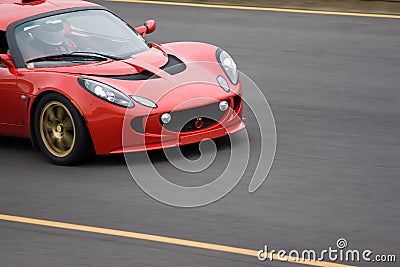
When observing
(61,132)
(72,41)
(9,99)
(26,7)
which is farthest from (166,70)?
(26,7)

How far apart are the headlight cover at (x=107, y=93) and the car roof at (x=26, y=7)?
1289mm

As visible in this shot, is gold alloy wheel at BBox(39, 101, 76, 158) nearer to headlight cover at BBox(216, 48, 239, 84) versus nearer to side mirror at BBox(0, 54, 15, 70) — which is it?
side mirror at BBox(0, 54, 15, 70)

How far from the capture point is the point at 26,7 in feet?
32.0

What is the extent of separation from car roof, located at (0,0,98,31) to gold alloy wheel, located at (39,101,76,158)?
1132mm

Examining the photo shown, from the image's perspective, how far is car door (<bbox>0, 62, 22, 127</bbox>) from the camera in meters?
8.98

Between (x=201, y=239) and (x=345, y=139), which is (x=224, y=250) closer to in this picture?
(x=201, y=239)

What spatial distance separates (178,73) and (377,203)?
2398mm

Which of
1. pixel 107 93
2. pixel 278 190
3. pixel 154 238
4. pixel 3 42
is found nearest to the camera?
pixel 154 238

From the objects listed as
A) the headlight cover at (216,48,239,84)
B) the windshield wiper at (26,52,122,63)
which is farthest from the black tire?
the headlight cover at (216,48,239,84)

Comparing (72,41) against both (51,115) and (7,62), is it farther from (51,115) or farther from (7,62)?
(51,115)

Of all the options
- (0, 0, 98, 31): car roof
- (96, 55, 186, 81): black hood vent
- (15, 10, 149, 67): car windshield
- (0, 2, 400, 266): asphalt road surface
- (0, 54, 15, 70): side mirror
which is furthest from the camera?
(0, 0, 98, 31): car roof

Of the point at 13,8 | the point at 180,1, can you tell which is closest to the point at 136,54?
the point at 13,8

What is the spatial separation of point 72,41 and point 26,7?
0.72 m

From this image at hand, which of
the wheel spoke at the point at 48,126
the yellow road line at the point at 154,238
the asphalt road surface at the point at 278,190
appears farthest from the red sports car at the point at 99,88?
the yellow road line at the point at 154,238
